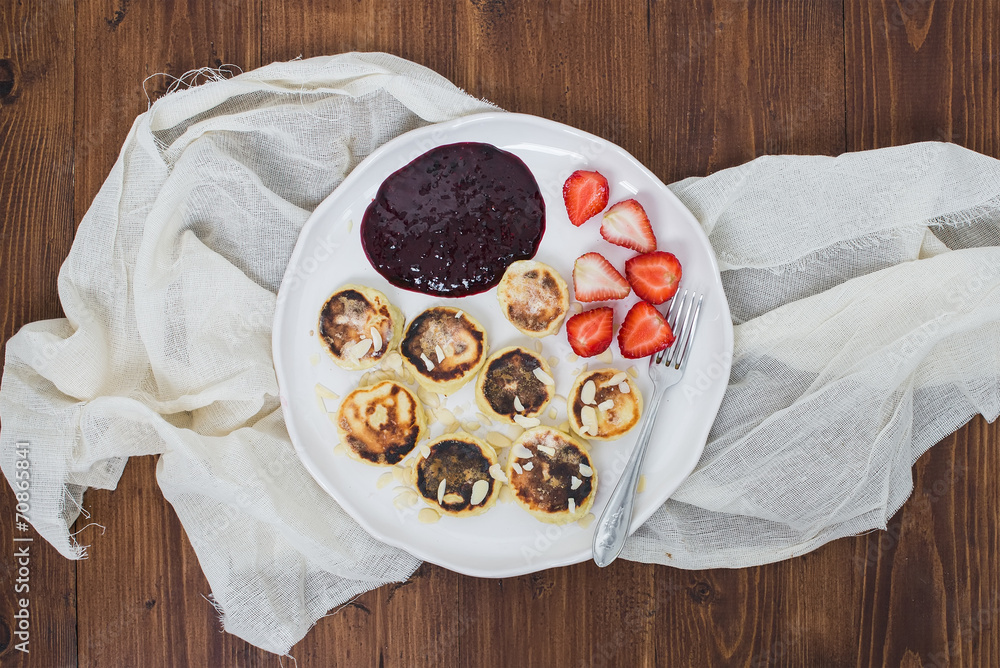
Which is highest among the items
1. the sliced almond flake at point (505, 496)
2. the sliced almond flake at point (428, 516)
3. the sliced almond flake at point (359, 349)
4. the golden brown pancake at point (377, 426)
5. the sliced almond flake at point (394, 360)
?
the sliced almond flake at point (359, 349)

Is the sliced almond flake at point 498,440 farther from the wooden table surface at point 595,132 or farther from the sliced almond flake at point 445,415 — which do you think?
the wooden table surface at point 595,132

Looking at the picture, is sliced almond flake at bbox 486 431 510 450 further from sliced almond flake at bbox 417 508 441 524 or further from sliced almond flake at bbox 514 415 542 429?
sliced almond flake at bbox 417 508 441 524

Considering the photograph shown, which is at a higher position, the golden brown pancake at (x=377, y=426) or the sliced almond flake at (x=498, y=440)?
the golden brown pancake at (x=377, y=426)

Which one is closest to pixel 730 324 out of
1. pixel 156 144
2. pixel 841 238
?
pixel 841 238

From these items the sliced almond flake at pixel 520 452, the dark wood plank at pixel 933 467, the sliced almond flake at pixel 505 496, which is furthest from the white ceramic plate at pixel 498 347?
the dark wood plank at pixel 933 467

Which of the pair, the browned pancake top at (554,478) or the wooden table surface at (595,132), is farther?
the wooden table surface at (595,132)

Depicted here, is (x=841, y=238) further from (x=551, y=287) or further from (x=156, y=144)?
(x=156, y=144)
